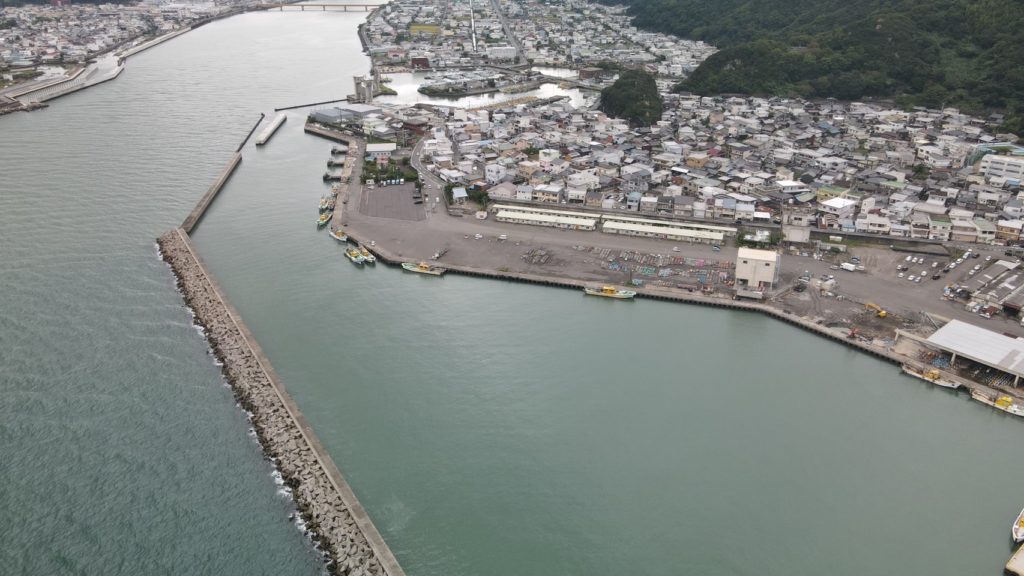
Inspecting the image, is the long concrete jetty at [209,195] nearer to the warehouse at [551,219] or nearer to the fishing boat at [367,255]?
the fishing boat at [367,255]

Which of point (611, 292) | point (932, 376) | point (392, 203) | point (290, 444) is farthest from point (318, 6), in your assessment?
point (932, 376)

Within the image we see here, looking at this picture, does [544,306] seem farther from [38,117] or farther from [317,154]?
[38,117]

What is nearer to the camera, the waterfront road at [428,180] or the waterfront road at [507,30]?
the waterfront road at [428,180]

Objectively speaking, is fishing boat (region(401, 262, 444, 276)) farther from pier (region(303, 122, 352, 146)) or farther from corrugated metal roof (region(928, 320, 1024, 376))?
pier (region(303, 122, 352, 146))

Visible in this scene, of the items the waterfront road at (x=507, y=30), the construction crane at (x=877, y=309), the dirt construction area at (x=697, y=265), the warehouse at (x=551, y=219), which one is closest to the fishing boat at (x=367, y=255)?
the dirt construction area at (x=697, y=265)

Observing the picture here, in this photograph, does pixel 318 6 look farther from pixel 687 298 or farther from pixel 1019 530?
pixel 1019 530
